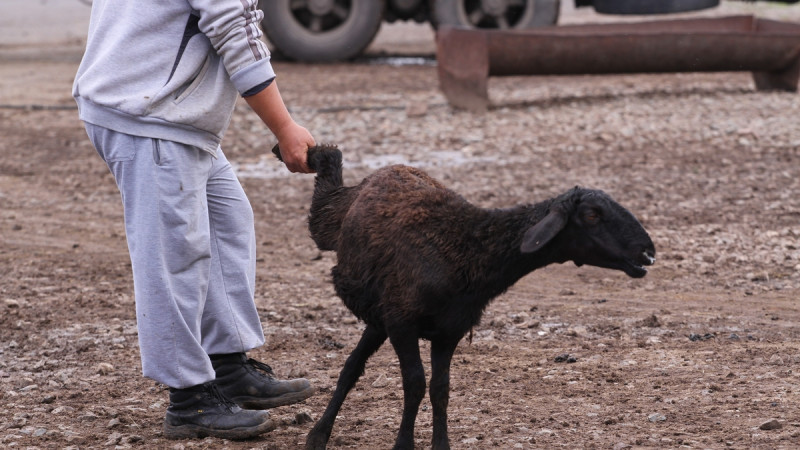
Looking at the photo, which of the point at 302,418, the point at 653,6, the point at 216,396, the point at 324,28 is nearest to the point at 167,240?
the point at 216,396

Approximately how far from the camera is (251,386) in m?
4.28

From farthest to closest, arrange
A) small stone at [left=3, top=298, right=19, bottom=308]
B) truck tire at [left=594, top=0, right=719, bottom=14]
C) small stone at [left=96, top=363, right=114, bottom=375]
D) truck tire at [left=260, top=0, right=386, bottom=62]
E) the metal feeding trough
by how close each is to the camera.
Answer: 1. truck tire at [left=260, top=0, right=386, bottom=62]
2. truck tire at [left=594, top=0, right=719, bottom=14]
3. the metal feeding trough
4. small stone at [left=3, top=298, right=19, bottom=308]
5. small stone at [left=96, top=363, right=114, bottom=375]

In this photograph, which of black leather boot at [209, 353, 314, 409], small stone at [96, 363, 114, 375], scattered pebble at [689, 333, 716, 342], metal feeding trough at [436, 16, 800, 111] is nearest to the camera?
black leather boot at [209, 353, 314, 409]

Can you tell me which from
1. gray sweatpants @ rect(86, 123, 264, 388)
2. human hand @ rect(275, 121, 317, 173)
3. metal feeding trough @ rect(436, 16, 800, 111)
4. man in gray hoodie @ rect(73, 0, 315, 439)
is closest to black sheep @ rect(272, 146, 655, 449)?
human hand @ rect(275, 121, 317, 173)

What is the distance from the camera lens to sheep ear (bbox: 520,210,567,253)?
3.37 meters

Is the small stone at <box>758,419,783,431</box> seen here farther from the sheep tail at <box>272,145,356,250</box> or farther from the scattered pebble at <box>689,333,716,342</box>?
the sheep tail at <box>272,145,356,250</box>

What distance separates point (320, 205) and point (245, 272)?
1.52 ft

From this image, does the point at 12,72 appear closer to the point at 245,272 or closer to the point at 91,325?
the point at 91,325

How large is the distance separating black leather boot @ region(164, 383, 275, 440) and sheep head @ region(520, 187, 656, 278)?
1.28 metres

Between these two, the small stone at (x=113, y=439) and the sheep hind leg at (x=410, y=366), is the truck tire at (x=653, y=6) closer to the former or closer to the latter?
the sheep hind leg at (x=410, y=366)

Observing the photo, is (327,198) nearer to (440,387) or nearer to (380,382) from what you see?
(440,387)

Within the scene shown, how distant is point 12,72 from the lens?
48.4 ft

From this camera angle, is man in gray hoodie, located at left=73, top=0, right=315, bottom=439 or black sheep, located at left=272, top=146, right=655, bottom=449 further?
man in gray hoodie, located at left=73, top=0, right=315, bottom=439

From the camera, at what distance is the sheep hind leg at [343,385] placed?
3.84m
